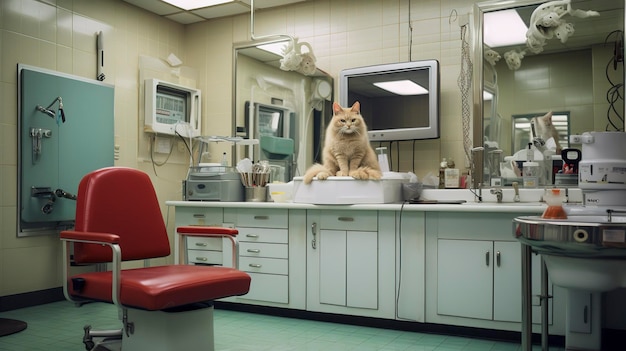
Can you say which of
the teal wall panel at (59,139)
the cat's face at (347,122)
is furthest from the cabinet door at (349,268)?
the teal wall panel at (59,139)

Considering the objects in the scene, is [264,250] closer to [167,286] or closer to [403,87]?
[403,87]

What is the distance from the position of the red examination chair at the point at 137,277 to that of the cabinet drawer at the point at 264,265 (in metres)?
1.17

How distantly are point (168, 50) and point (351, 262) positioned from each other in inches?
116

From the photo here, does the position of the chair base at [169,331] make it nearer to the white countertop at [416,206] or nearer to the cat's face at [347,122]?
the white countertop at [416,206]

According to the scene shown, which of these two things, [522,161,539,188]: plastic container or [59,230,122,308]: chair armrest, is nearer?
[59,230,122,308]: chair armrest

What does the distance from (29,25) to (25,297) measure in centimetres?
201

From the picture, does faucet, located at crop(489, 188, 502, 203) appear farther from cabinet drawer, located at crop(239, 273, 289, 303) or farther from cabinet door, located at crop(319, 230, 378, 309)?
cabinet drawer, located at crop(239, 273, 289, 303)

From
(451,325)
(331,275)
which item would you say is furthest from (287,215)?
(451,325)

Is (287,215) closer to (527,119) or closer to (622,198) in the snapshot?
(527,119)

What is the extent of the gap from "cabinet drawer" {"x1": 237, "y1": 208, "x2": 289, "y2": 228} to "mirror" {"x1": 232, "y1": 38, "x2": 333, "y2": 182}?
28.9 inches

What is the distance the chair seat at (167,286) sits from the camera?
202cm

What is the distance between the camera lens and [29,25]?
3.92 meters

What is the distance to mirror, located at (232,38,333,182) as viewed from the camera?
4504mm

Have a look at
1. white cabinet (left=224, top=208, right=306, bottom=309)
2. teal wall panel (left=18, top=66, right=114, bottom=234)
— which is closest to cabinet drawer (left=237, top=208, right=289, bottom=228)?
white cabinet (left=224, top=208, right=306, bottom=309)
